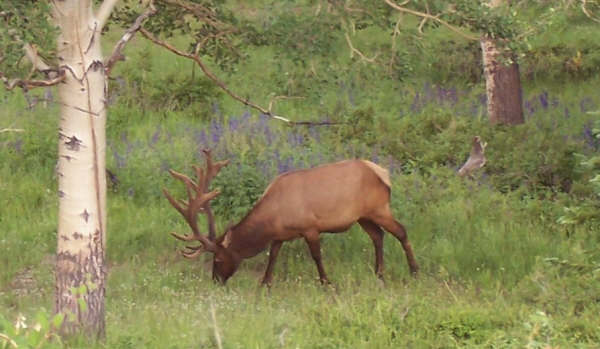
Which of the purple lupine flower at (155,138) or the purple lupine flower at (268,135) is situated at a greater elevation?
the purple lupine flower at (268,135)

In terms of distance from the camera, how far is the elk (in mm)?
9875

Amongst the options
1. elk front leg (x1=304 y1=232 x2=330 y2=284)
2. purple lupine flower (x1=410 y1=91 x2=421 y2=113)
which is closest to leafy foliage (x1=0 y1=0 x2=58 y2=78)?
elk front leg (x1=304 y1=232 x2=330 y2=284)

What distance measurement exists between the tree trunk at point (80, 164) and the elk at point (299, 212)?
2388 millimetres

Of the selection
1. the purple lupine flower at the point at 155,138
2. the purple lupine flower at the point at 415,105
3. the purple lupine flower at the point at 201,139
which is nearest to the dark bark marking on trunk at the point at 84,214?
the purple lupine flower at the point at 201,139

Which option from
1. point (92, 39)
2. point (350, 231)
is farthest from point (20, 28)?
point (350, 231)

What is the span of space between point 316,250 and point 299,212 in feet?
1.34

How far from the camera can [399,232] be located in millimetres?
10188

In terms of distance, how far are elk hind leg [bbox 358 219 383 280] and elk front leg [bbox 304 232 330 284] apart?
0.69 meters

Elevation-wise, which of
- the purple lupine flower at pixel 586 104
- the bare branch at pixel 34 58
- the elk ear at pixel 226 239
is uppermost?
the bare branch at pixel 34 58

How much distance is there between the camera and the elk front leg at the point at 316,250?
9.80 m

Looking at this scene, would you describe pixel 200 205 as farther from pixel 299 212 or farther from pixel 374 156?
pixel 374 156

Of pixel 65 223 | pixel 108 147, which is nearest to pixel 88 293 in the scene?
pixel 65 223

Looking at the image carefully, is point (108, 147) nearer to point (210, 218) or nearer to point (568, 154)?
point (210, 218)

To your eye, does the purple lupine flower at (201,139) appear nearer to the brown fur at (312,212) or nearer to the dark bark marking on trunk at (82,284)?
the brown fur at (312,212)
